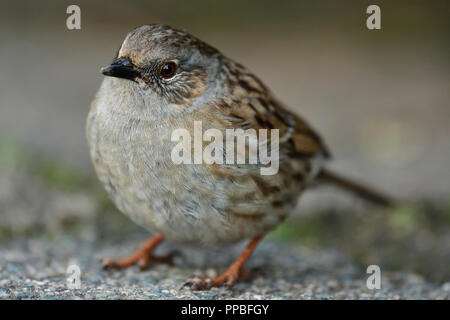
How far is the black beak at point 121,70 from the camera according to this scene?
154 inches


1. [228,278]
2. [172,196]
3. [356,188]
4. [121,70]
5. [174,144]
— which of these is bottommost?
[228,278]

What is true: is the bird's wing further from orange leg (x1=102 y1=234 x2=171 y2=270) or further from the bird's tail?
orange leg (x1=102 y1=234 x2=171 y2=270)

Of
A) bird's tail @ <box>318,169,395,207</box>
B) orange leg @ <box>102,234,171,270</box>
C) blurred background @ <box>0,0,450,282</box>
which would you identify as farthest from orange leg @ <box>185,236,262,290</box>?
blurred background @ <box>0,0,450,282</box>

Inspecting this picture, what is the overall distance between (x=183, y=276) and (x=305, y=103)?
4.55 m

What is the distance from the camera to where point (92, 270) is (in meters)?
4.65

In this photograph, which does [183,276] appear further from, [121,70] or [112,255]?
[121,70]

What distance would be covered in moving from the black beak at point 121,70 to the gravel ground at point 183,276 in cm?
138

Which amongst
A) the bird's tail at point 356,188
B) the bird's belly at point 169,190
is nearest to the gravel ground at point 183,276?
the bird's belly at point 169,190

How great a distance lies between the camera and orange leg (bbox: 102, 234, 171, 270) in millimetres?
4711

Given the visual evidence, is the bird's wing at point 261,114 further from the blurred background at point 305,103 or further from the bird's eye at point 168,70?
the blurred background at point 305,103

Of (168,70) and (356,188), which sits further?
(356,188)

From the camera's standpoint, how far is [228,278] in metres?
4.50

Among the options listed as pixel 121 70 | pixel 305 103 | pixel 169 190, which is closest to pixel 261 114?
pixel 169 190

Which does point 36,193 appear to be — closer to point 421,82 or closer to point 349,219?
point 349,219
